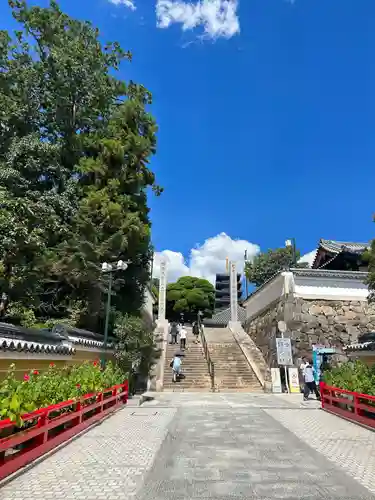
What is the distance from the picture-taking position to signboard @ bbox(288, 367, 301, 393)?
1852 cm

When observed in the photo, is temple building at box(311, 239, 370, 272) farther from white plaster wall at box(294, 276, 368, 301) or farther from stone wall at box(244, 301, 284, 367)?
stone wall at box(244, 301, 284, 367)

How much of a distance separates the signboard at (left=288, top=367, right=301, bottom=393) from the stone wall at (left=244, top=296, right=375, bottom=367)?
2278mm

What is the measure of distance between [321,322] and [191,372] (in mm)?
8009

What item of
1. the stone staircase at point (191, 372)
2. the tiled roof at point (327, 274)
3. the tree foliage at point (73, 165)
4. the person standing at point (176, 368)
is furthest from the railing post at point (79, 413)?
the tiled roof at point (327, 274)

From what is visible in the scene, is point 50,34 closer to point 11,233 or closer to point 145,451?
point 11,233

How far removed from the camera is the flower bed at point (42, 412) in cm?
516

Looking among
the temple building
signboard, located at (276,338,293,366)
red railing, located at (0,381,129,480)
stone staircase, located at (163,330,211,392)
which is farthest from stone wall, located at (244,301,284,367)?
red railing, located at (0,381,129,480)

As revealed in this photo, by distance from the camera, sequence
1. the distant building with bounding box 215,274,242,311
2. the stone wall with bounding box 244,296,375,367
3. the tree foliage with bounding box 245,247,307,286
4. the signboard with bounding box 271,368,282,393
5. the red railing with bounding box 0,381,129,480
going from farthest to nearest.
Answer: the distant building with bounding box 215,274,242,311 < the tree foliage with bounding box 245,247,307,286 < the stone wall with bounding box 244,296,375,367 < the signboard with bounding box 271,368,282,393 < the red railing with bounding box 0,381,129,480

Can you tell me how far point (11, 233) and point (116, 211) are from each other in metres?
6.13

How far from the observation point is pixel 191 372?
68.3ft

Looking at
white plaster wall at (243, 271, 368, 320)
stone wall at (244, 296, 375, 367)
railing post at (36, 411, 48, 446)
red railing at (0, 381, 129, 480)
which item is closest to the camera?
red railing at (0, 381, 129, 480)

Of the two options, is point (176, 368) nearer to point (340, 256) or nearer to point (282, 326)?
point (282, 326)

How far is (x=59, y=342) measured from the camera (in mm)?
11102

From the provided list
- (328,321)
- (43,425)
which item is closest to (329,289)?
(328,321)
